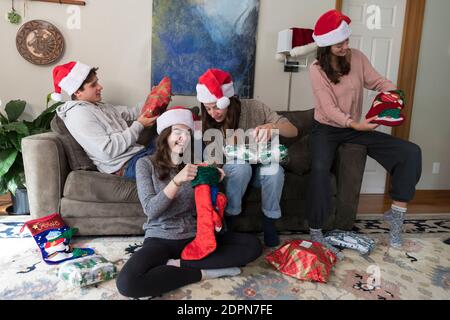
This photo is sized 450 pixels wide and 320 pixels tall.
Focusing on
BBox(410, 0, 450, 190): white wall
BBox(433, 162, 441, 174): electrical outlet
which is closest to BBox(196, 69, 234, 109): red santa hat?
BBox(410, 0, 450, 190): white wall

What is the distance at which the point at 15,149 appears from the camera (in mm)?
2404

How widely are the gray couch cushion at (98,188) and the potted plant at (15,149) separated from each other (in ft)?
1.73

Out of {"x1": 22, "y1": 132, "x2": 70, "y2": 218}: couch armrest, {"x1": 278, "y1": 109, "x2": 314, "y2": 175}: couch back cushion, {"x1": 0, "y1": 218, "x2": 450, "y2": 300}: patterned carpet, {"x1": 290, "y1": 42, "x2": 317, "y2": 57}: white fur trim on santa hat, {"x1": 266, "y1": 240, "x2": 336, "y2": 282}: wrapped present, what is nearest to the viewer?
{"x1": 0, "y1": 218, "x2": 450, "y2": 300}: patterned carpet

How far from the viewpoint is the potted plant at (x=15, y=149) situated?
7.73 feet

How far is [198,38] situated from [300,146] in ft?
3.98

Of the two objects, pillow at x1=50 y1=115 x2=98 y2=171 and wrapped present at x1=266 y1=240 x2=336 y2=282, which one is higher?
pillow at x1=50 y1=115 x2=98 y2=171

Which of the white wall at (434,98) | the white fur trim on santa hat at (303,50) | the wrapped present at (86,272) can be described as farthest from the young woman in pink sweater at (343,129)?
the white wall at (434,98)

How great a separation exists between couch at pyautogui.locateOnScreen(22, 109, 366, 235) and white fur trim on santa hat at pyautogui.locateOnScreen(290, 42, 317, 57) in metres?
0.86

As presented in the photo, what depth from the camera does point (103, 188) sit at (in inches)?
83.7

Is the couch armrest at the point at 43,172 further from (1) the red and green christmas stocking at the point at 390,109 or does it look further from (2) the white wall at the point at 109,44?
(1) the red and green christmas stocking at the point at 390,109

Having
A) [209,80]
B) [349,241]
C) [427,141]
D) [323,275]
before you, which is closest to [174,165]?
[209,80]

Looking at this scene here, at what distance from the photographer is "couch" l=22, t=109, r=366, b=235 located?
2.10 metres

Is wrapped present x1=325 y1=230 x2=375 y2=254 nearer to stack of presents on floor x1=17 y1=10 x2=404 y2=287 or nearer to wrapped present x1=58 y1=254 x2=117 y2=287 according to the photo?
stack of presents on floor x1=17 y1=10 x2=404 y2=287

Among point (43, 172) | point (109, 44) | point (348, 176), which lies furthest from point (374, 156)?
point (109, 44)
